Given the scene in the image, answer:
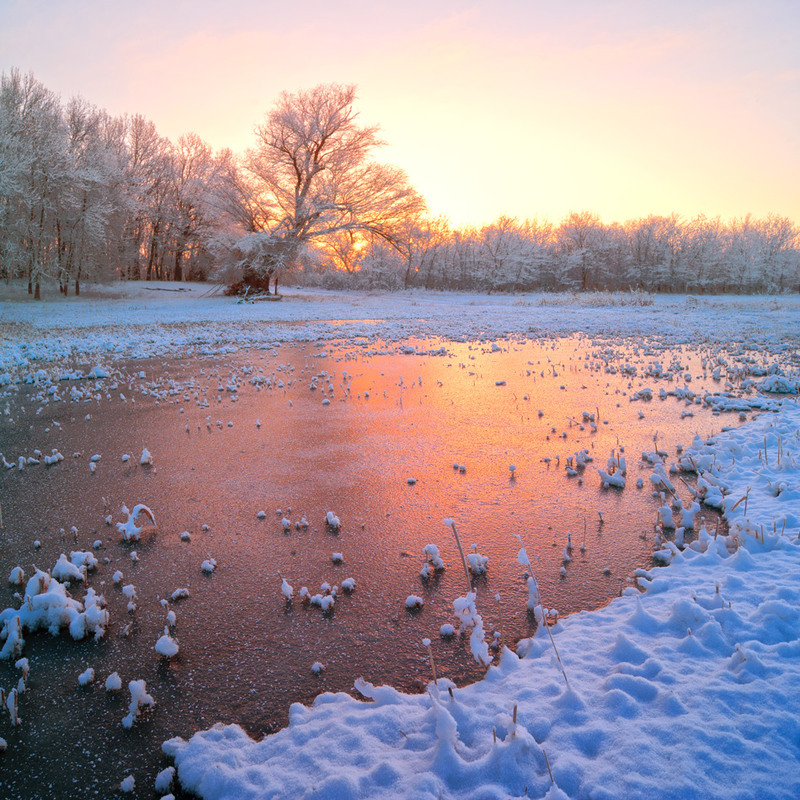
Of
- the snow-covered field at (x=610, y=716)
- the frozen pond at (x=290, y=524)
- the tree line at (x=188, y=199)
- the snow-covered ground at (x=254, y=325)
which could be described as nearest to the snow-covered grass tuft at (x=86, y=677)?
the frozen pond at (x=290, y=524)

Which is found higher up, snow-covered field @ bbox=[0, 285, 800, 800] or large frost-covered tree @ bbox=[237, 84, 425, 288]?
large frost-covered tree @ bbox=[237, 84, 425, 288]

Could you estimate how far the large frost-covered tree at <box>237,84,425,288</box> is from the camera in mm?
35438

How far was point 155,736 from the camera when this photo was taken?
2.46 m

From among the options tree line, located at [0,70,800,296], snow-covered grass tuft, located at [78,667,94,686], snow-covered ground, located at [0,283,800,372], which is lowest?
snow-covered grass tuft, located at [78,667,94,686]

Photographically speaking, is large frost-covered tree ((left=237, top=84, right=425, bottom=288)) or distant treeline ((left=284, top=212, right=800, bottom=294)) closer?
large frost-covered tree ((left=237, top=84, right=425, bottom=288))

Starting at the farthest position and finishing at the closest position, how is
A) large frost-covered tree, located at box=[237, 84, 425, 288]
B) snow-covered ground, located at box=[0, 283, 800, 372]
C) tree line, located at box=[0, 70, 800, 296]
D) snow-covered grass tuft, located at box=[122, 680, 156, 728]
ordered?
large frost-covered tree, located at box=[237, 84, 425, 288]
tree line, located at box=[0, 70, 800, 296]
snow-covered ground, located at box=[0, 283, 800, 372]
snow-covered grass tuft, located at box=[122, 680, 156, 728]

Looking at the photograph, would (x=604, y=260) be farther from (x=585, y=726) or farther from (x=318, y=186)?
(x=585, y=726)

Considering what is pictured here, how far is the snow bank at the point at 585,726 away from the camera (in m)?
2.06

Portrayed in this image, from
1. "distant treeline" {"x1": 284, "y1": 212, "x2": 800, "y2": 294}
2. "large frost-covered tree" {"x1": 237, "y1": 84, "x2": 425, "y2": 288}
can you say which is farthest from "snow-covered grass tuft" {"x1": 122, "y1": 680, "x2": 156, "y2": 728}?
"distant treeline" {"x1": 284, "y1": 212, "x2": 800, "y2": 294}

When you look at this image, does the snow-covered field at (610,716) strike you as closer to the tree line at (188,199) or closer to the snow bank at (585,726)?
the snow bank at (585,726)

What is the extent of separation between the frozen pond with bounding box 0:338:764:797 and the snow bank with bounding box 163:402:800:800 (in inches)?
9.9

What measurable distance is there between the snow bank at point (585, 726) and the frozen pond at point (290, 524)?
9.9 inches

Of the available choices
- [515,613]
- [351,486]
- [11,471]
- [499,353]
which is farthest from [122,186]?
[515,613]

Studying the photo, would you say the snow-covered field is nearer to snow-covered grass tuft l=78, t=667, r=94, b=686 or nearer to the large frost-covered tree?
snow-covered grass tuft l=78, t=667, r=94, b=686
